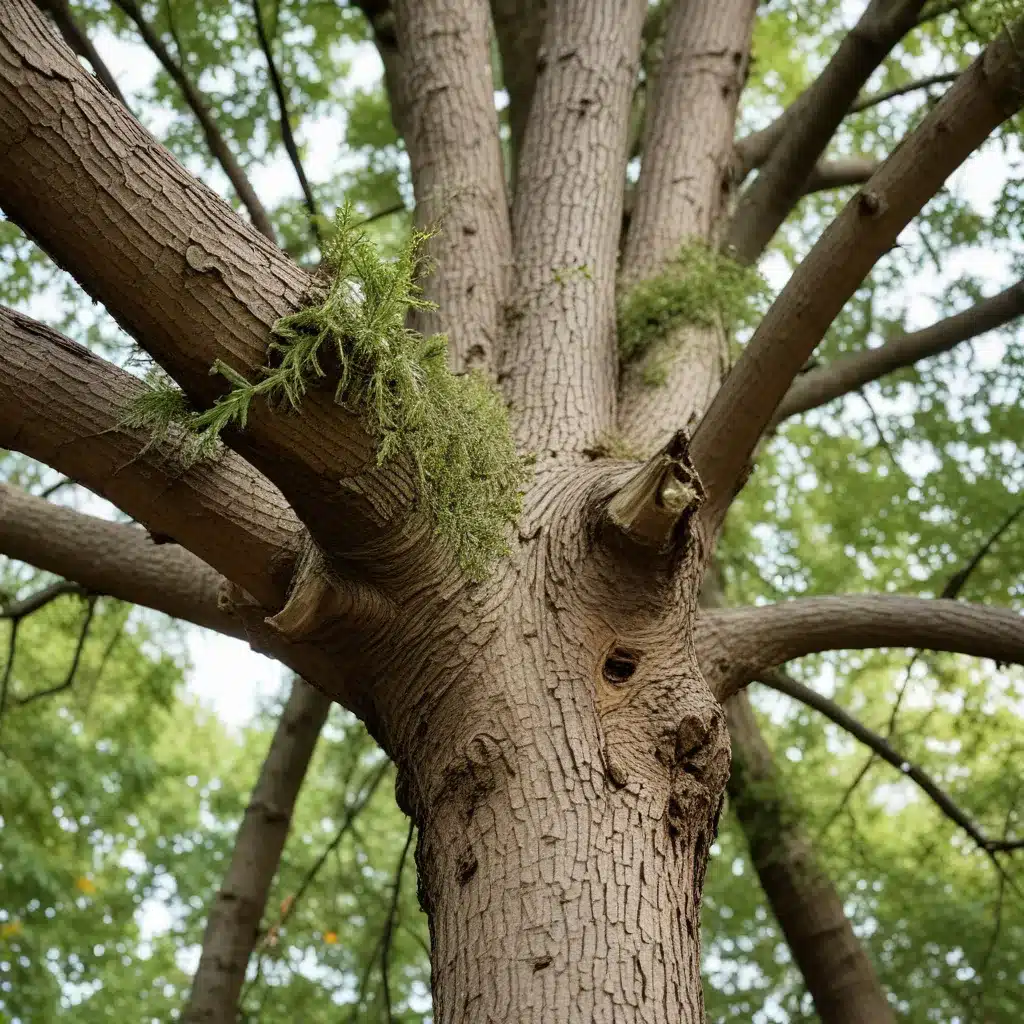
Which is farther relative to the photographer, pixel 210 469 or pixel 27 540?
pixel 27 540

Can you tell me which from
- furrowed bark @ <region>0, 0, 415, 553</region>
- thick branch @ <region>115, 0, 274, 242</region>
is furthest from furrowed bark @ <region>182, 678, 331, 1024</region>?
furrowed bark @ <region>0, 0, 415, 553</region>

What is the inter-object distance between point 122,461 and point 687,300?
2.33m

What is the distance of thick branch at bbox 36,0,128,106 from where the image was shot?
4.35 m

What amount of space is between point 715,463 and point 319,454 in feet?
4.08

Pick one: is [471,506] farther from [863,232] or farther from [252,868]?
[252,868]

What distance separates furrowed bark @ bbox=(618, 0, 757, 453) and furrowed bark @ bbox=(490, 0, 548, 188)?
1.18m

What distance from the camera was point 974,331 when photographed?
485 cm

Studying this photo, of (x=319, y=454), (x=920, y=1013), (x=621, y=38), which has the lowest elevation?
(x=319, y=454)

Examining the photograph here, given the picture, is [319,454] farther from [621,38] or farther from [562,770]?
[621,38]

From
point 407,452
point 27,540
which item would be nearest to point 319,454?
point 407,452

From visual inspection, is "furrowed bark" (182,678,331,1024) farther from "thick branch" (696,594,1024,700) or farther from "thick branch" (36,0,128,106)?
"thick branch" (36,0,128,106)

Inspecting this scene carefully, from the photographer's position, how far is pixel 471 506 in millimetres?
2691

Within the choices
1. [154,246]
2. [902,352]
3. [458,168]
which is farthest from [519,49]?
[154,246]

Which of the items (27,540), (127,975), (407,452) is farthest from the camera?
(127,975)
